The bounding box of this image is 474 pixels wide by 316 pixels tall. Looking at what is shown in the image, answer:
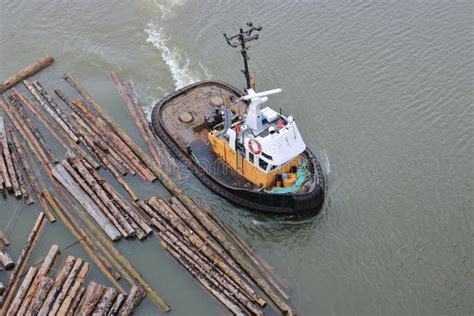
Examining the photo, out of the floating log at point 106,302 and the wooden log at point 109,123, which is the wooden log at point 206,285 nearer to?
the floating log at point 106,302

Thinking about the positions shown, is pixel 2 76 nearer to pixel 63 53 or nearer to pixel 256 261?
pixel 63 53

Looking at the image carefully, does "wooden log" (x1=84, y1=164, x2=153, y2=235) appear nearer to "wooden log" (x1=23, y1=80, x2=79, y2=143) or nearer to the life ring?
"wooden log" (x1=23, y1=80, x2=79, y2=143)

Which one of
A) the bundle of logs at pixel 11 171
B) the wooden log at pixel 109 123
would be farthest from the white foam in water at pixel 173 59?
the bundle of logs at pixel 11 171

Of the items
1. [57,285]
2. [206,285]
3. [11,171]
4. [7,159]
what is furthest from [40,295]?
[7,159]

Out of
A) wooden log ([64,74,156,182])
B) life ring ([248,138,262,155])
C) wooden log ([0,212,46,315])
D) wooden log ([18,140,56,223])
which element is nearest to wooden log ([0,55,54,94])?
wooden log ([64,74,156,182])

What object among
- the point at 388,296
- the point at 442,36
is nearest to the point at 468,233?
the point at 388,296

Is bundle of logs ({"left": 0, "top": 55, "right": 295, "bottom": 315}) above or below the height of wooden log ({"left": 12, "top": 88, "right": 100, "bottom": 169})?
below
